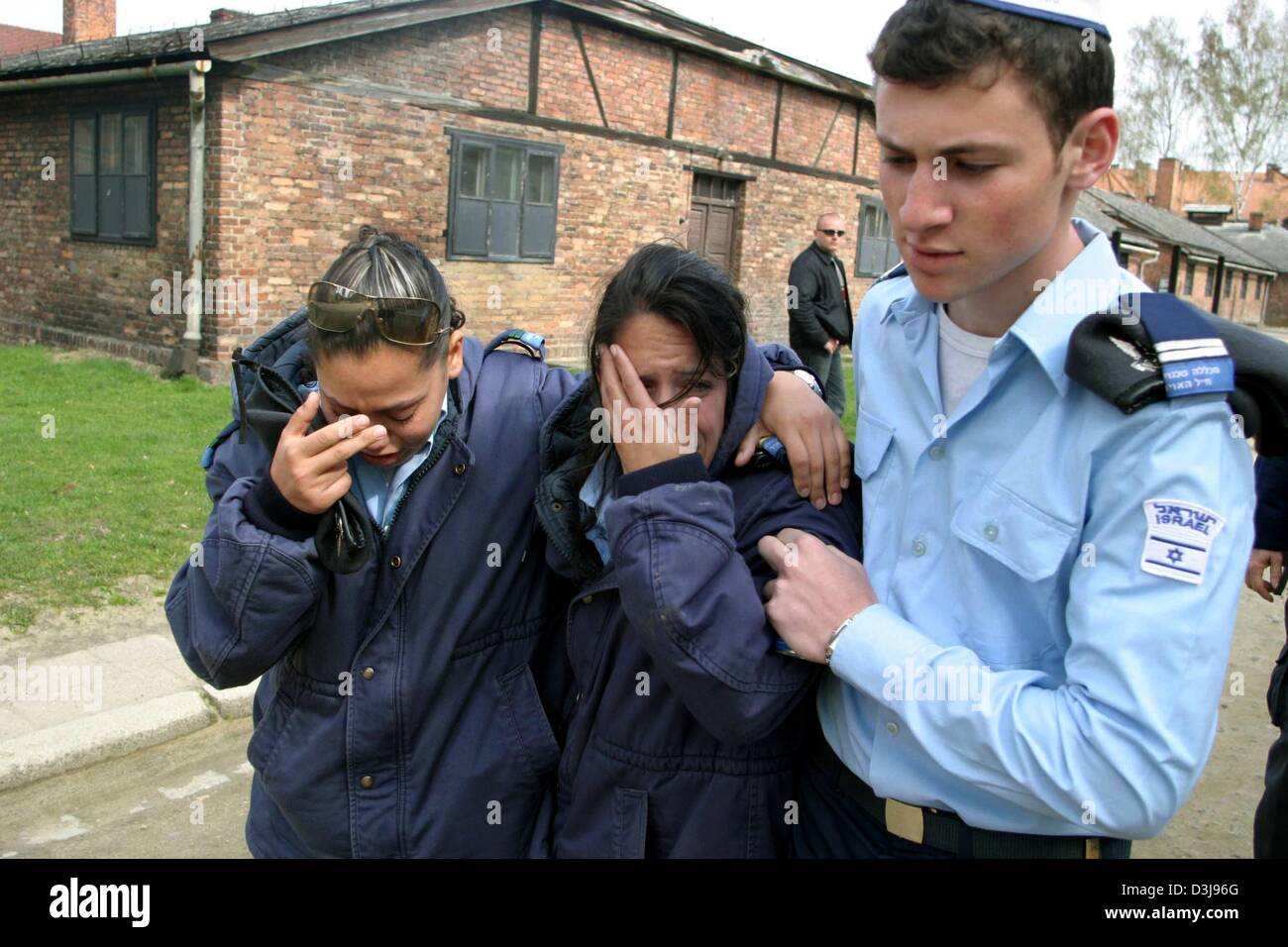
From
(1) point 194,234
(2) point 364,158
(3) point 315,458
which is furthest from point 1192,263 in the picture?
(3) point 315,458

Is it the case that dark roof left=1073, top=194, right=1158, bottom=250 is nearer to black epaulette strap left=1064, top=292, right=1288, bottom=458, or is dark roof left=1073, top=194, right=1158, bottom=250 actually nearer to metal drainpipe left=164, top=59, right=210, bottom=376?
metal drainpipe left=164, top=59, right=210, bottom=376

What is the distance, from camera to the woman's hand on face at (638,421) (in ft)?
5.76

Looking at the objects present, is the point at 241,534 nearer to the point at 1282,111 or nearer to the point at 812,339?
the point at 812,339

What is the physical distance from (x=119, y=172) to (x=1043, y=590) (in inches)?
541

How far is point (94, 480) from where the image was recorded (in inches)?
293

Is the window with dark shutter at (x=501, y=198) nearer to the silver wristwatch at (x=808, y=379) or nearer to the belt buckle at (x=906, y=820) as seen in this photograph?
the silver wristwatch at (x=808, y=379)

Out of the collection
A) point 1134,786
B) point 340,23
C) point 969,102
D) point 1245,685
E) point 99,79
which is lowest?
point 1245,685

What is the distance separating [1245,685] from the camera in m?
5.84

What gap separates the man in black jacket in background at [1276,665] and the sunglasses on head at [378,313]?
85.0 inches

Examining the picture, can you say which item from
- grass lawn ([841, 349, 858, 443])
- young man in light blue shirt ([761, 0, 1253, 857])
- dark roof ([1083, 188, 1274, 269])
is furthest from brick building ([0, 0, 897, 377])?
dark roof ([1083, 188, 1274, 269])

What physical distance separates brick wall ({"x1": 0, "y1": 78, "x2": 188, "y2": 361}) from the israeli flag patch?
12.4m

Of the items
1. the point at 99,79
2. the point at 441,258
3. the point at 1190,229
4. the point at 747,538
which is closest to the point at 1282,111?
the point at 1190,229

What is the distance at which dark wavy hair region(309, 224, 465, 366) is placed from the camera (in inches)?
75.9
